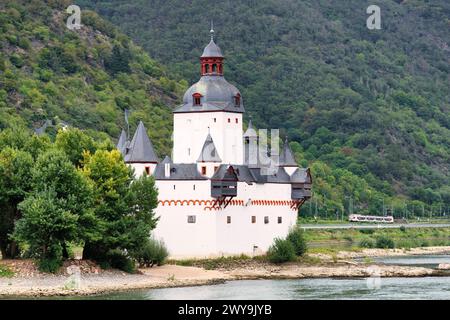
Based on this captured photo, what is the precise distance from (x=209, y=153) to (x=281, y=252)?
373 inches

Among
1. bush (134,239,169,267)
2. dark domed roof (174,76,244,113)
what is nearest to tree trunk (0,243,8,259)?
bush (134,239,169,267)

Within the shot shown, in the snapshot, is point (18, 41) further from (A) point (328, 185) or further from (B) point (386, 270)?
(B) point (386, 270)

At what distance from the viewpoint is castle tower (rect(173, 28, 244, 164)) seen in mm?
109000

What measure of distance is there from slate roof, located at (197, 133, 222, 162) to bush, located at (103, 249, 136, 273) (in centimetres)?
1315

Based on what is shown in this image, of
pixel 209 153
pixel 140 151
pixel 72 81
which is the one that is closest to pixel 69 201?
pixel 140 151

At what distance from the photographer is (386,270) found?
108 metres

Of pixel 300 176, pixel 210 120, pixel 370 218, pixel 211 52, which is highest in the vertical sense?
pixel 211 52

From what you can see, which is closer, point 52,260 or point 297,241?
point 52,260

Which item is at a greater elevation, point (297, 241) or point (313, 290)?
point (297, 241)

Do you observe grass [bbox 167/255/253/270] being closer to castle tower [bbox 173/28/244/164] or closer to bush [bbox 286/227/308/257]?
bush [bbox 286/227/308/257]

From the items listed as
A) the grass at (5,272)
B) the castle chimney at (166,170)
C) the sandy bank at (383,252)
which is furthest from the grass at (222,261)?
the grass at (5,272)

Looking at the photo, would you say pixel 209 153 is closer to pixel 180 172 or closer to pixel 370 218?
pixel 180 172

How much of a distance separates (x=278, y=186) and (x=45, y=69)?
238 feet

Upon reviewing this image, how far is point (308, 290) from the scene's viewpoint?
9200cm
